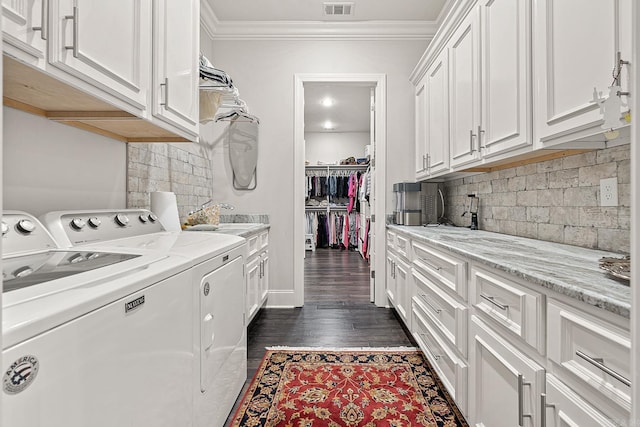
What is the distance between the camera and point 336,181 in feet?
23.4

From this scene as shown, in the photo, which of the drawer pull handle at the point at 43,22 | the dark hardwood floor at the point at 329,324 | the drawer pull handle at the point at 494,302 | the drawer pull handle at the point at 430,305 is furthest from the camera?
the dark hardwood floor at the point at 329,324

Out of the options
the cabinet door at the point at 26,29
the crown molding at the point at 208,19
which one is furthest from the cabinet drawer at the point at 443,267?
the crown molding at the point at 208,19

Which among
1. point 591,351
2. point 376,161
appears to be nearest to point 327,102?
point 376,161

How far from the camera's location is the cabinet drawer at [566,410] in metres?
0.78

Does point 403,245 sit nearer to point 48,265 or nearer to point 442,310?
point 442,310

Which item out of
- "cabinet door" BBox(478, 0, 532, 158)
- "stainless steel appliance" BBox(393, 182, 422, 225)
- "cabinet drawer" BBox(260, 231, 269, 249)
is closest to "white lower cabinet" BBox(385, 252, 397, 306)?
"stainless steel appliance" BBox(393, 182, 422, 225)

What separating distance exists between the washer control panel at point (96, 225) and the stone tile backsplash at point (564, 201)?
214cm

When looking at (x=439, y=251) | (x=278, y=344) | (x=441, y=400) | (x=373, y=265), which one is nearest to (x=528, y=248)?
(x=439, y=251)

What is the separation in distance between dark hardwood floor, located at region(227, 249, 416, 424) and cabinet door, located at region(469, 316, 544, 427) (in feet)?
3.58

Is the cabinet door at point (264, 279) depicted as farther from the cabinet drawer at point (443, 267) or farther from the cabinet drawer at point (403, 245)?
the cabinet drawer at point (443, 267)

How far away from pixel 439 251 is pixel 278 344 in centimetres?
136

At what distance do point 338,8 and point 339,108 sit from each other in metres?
3.12

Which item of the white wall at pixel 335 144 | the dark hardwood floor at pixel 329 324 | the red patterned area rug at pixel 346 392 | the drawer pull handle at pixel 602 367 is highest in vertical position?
the white wall at pixel 335 144

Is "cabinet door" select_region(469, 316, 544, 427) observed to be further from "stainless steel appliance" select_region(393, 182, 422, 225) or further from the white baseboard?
the white baseboard
